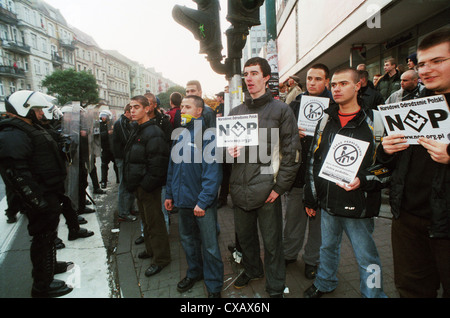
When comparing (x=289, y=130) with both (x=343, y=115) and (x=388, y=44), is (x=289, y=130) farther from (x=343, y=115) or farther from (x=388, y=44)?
(x=388, y=44)

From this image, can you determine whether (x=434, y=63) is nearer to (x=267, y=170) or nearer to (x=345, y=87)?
(x=345, y=87)

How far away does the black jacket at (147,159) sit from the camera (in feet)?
10.3

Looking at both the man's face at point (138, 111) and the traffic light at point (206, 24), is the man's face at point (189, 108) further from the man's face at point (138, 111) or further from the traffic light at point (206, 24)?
the traffic light at point (206, 24)

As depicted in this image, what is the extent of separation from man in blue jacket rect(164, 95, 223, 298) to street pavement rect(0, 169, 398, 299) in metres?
0.37

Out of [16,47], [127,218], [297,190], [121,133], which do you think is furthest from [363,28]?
[16,47]

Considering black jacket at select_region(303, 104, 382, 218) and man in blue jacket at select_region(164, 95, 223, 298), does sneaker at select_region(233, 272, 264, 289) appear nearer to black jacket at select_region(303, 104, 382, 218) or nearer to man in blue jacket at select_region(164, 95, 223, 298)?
man in blue jacket at select_region(164, 95, 223, 298)

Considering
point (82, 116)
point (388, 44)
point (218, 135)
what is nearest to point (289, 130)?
point (218, 135)

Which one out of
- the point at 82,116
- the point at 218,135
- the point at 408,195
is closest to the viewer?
the point at 408,195

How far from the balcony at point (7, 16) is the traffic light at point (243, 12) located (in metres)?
49.1

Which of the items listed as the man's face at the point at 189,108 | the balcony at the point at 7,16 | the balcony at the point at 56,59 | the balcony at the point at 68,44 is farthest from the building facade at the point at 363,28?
the balcony at the point at 68,44

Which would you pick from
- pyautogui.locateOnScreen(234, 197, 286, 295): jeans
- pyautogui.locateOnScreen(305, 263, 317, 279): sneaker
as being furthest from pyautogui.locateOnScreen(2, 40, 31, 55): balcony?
pyautogui.locateOnScreen(305, 263, 317, 279): sneaker

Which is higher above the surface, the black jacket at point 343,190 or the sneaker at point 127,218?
the black jacket at point 343,190
